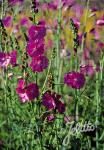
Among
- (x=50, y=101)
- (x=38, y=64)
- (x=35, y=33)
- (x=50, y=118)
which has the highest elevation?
(x=35, y=33)

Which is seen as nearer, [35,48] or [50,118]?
[35,48]

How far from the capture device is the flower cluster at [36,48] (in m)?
1.96

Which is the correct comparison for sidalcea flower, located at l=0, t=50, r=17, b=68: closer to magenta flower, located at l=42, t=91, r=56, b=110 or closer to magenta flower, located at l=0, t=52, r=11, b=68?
magenta flower, located at l=0, t=52, r=11, b=68

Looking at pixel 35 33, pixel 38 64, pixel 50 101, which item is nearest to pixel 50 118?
pixel 50 101

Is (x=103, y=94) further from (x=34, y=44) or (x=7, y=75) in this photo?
(x=34, y=44)

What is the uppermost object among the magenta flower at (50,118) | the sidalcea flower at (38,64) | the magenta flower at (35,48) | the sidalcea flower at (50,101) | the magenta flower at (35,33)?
the magenta flower at (35,33)

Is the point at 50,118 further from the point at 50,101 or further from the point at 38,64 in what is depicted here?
the point at 38,64

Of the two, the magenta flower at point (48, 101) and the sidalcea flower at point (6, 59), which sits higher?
the sidalcea flower at point (6, 59)

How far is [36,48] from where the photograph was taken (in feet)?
6.45

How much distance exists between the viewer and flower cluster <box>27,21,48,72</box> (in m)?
1.96

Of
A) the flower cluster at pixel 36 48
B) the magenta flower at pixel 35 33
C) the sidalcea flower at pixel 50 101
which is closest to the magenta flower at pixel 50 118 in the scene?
the sidalcea flower at pixel 50 101

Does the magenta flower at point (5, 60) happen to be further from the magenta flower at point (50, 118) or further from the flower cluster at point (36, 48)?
the magenta flower at point (50, 118)

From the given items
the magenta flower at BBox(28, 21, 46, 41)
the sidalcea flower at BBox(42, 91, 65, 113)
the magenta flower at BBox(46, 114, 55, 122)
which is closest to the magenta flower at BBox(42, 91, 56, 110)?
the sidalcea flower at BBox(42, 91, 65, 113)

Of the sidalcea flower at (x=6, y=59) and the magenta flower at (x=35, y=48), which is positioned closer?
the magenta flower at (x=35, y=48)
